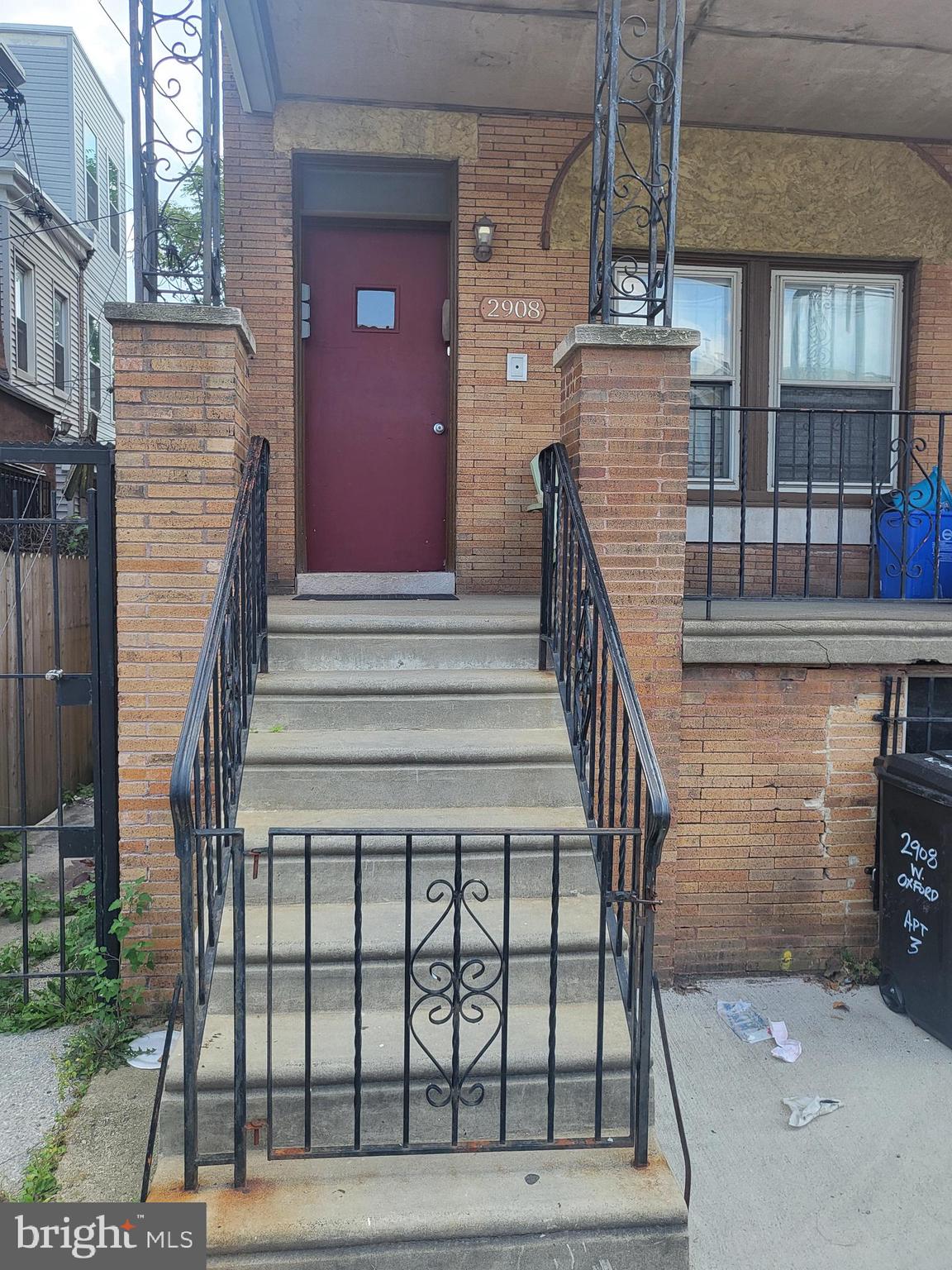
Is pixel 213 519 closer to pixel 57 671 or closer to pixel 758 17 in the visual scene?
pixel 57 671

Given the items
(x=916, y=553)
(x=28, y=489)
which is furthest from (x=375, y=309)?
(x=28, y=489)

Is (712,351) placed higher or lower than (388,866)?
higher

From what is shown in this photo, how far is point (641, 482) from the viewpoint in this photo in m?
3.93

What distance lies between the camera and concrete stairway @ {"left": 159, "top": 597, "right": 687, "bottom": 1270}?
2344mm

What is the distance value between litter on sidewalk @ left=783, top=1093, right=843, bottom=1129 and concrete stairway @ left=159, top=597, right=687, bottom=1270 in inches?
32.7

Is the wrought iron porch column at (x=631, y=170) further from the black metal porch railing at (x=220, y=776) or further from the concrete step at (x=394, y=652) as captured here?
the black metal porch railing at (x=220, y=776)

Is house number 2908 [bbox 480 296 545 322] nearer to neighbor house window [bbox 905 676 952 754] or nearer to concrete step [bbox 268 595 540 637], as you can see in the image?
concrete step [bbox 268 595 540 637]

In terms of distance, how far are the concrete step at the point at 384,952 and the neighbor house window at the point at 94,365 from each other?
18321mm

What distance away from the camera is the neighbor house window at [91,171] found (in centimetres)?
1911

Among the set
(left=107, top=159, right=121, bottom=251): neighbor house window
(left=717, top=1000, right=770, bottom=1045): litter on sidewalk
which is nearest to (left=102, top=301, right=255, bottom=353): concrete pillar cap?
(left=717, top=1000, right=770, bottom=1045): litter on sidewalk

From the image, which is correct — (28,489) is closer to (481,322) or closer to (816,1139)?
(481,322)

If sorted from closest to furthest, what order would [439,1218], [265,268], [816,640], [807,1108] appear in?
[439,1218] < [807,1108] < [816,640] < [265,268]

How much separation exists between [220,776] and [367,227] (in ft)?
13.9

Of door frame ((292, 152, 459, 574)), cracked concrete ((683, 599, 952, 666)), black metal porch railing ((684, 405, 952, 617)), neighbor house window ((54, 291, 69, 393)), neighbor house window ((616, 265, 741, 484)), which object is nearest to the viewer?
cracked concrete ((683, 599, 952, 666))
